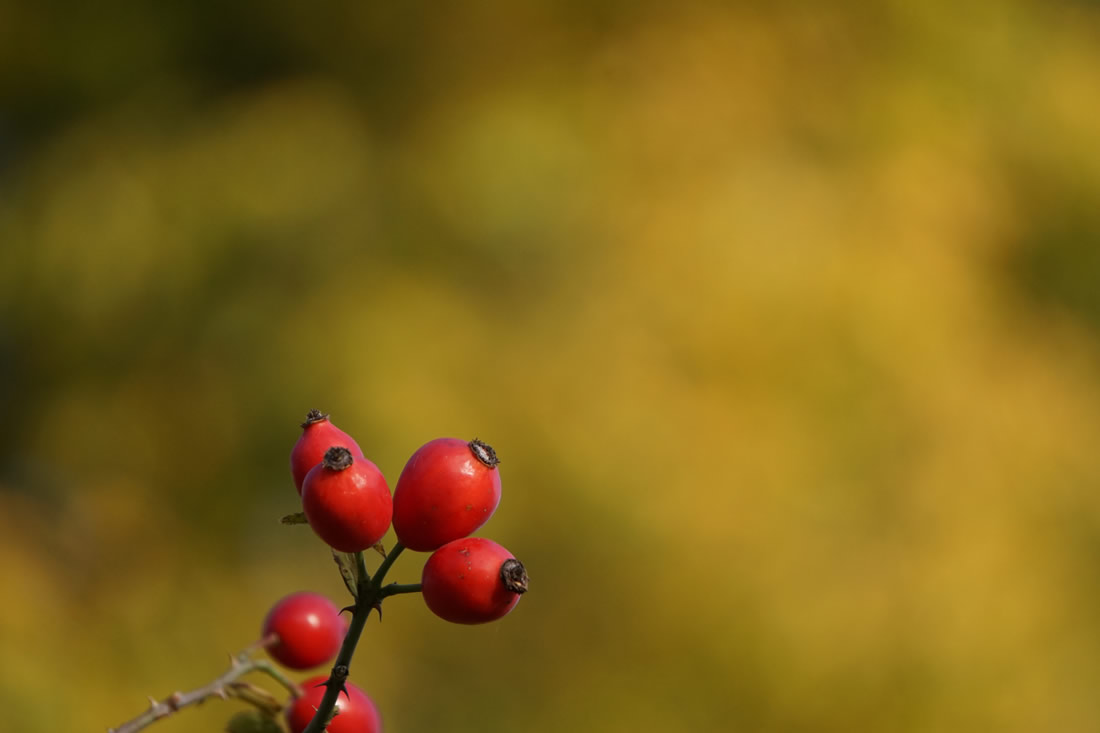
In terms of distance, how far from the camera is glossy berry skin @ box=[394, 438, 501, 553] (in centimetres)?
98

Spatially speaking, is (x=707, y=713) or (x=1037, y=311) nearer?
(x=707, y=713)

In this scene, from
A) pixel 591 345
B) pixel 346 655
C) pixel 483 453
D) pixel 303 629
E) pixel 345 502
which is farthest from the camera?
pixel 591 345

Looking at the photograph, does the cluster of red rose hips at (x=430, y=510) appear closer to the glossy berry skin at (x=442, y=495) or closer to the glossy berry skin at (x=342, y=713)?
the glossy berry skin at (x=442, y=495)

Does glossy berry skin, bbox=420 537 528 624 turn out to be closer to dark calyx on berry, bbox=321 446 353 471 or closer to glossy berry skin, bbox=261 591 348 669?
dark calyx on berry, bbox=321 446 353 471

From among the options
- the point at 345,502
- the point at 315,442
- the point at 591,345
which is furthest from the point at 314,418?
the point at 591,345

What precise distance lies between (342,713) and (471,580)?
0.79ft

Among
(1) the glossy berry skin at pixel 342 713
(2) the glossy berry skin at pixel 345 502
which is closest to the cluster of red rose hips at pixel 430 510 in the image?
(2) the glossy berry skin at pixel 345 502

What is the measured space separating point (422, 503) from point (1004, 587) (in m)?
4.04

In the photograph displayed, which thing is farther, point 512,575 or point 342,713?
point 342,713

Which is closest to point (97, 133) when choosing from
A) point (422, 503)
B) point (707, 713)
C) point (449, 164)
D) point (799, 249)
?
point (449, 164)

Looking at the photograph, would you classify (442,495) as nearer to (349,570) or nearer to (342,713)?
(349,570)

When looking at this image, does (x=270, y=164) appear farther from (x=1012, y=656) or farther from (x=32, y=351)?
(x=1012, y=656)

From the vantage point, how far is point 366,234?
190 inches

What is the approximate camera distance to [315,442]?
102cm
